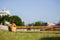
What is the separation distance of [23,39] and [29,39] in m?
0.23

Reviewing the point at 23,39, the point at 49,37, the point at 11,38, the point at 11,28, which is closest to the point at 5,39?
the point at 11,38

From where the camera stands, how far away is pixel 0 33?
7.30m

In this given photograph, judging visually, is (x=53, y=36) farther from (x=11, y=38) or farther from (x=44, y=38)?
(x=11, y=38)

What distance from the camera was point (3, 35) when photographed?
7.14 meters

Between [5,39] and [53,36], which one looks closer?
[5,39]

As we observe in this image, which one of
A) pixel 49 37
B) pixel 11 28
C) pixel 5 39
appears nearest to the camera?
pixel 5 39

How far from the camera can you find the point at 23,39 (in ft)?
22.7

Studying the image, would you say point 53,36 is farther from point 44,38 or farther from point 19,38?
point 19,38

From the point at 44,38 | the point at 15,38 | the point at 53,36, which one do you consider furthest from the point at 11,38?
the point at 53,36

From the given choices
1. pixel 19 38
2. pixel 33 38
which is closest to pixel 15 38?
pixel 19 38

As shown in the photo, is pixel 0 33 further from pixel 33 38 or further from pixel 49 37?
pixel 49 37

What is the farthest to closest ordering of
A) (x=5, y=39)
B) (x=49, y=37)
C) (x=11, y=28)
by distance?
(x=11, y=28)
(x=49, y=37)
(x=5, y=39)

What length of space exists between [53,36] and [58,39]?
41 cm

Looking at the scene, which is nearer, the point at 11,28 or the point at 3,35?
the point at 3,35
